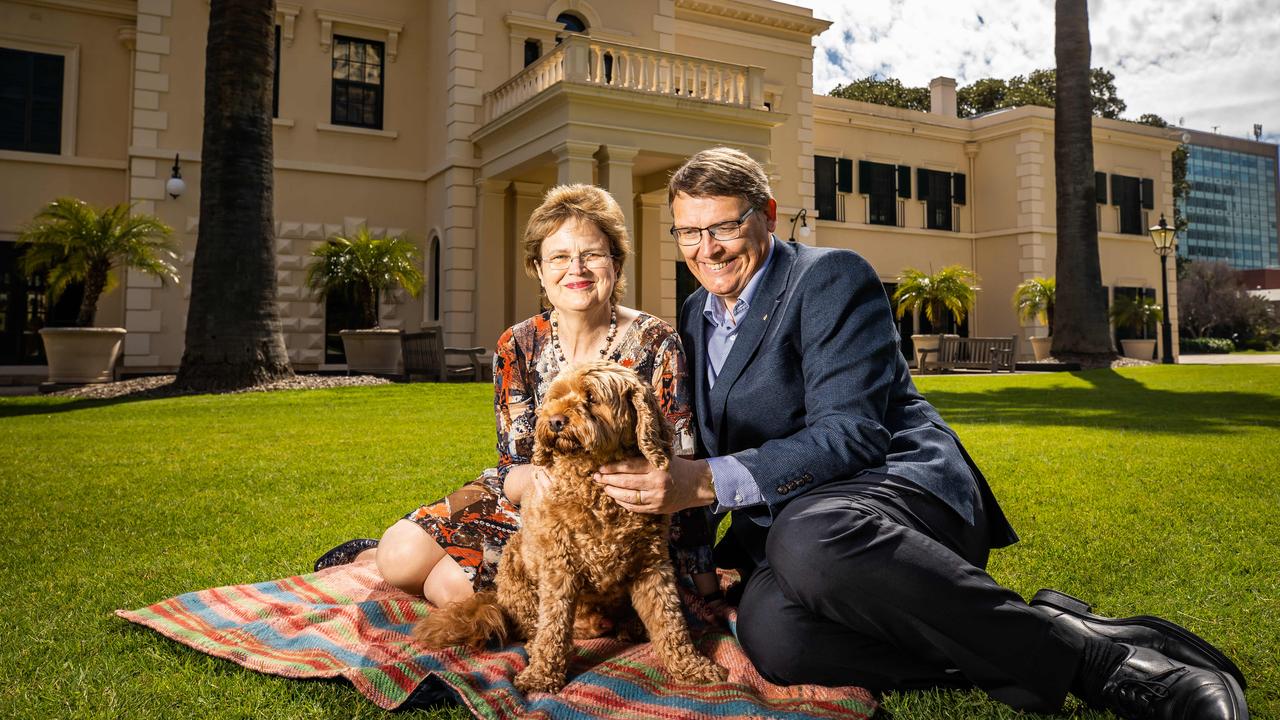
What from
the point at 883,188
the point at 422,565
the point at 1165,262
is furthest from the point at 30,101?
the point at 1165,262

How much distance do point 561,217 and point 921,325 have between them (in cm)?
2443

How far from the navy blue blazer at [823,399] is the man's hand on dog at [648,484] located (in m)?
0.20

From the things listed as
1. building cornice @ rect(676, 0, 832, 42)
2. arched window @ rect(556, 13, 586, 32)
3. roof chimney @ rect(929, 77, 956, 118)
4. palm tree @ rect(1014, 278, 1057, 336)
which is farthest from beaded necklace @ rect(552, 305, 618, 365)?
roof chimney @ rect(929, 77, 956, 118)

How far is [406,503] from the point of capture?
17.8 ft

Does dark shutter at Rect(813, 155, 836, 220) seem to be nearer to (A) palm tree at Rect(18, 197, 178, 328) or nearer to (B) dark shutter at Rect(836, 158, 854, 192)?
(B) dark shutter at Rect(836, 158, 854, 192)

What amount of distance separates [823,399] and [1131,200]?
29.8 meters

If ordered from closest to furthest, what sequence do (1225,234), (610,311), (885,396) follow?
(885,396), (610,311), (1225,234)

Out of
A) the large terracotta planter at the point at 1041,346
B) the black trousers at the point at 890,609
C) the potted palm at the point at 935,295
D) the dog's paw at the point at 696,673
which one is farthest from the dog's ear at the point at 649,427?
the large terracotta planter at the point at 1041,346

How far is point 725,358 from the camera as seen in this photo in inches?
115

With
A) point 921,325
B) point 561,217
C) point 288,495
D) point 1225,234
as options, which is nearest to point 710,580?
point 561,217

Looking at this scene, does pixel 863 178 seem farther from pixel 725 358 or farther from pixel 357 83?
pixel 725 358

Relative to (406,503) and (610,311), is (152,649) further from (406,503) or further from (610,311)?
(406,503)

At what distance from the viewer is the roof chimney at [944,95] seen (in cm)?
2780

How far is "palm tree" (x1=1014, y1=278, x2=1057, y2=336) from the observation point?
2328 centimetres
